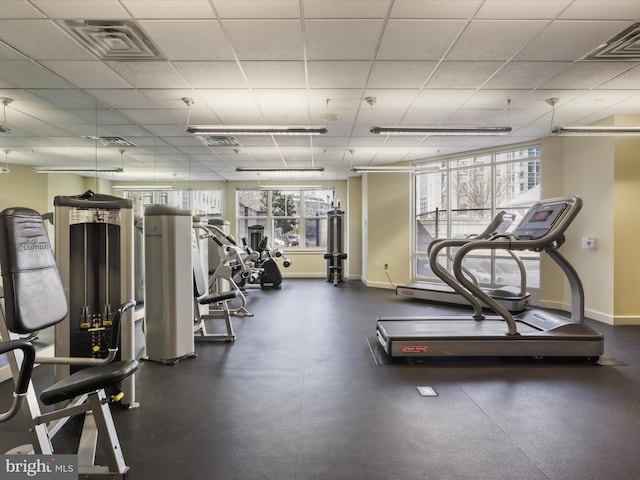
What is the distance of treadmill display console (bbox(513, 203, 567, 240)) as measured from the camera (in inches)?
140

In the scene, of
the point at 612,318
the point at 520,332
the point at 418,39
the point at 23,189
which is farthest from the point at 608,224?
the point at 23,189

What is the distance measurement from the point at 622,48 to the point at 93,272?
4.87 m

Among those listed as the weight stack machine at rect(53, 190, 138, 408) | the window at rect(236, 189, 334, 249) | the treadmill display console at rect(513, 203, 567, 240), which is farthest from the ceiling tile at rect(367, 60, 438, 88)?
the window at rect(236, 189, 334, 249)

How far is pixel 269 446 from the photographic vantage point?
207cm

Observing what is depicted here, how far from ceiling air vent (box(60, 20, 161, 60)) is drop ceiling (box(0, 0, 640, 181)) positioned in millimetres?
16

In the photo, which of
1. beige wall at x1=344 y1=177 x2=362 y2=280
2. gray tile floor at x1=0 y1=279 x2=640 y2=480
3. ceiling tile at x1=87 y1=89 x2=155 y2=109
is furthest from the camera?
beige wall at x1=344 y1=177 x2=362 y2=280

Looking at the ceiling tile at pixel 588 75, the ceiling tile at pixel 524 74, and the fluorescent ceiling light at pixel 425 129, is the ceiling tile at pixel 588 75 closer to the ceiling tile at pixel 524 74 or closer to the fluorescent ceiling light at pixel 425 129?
the ceiling tile at pixel 524 74

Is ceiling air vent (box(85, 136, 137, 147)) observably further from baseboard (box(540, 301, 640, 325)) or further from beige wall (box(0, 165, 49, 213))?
baseboard (box(540, 301, 640, 325))

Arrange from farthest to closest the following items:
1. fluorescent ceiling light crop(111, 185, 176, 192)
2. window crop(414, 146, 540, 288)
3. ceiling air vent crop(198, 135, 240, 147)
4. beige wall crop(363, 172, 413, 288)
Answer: fluorescent ceiling light crop(111, 185, 176, 192) → beige wall crop(363, 172, 413, 288) → window crop(414, 146, 540, 288) → ceiling air vent crop(198, 135, 240, 147)

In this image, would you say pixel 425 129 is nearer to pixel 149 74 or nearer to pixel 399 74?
pixel 399 74

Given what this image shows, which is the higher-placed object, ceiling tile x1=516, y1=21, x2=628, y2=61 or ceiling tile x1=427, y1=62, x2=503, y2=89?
ceiling tile x1=427, y1=62, x2=503, y2=89

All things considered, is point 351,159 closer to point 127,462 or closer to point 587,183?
point 587,183

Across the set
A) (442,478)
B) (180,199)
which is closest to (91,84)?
(442,478)

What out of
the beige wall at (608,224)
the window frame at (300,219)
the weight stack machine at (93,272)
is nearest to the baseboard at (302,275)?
the window frame at (300,219)
